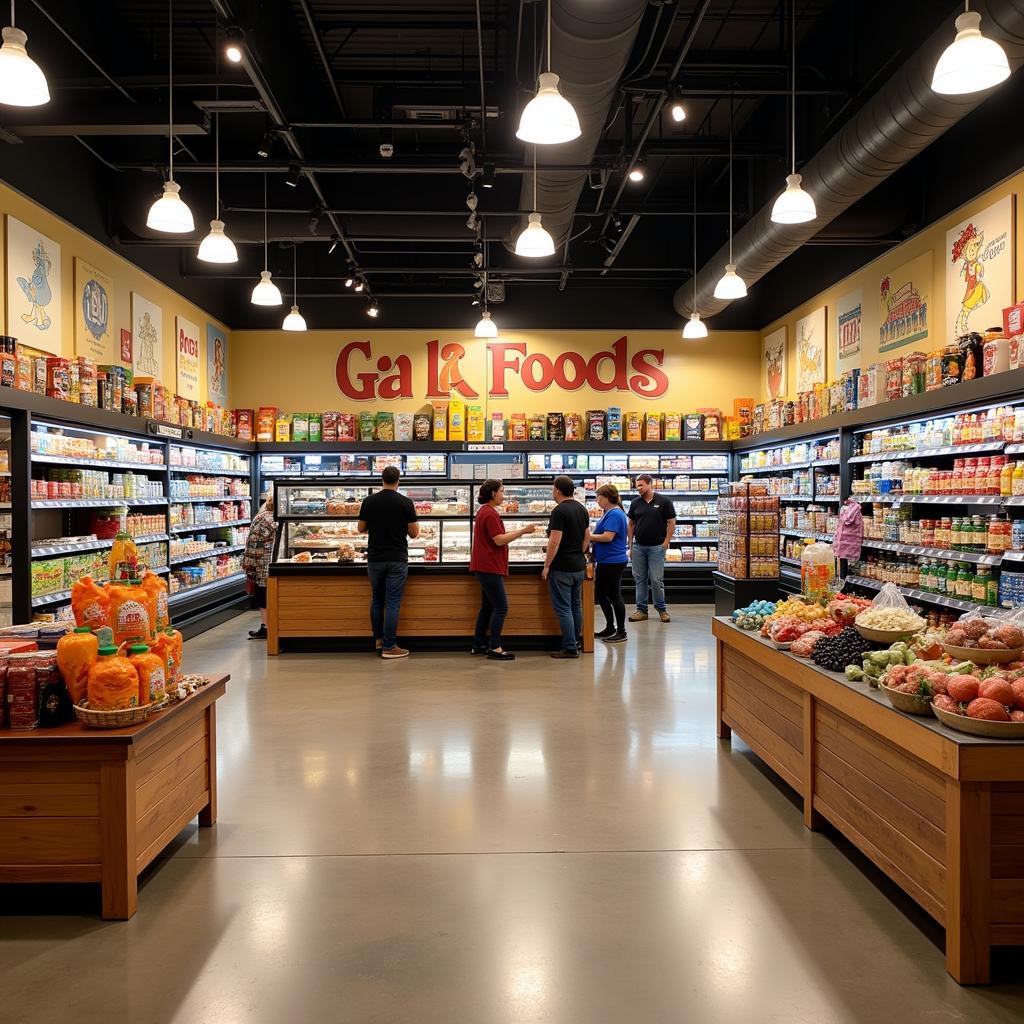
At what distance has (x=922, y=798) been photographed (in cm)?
285

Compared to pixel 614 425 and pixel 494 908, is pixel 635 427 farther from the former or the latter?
pixel 494 908

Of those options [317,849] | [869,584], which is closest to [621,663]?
[869,584]

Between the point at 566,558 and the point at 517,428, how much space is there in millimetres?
5004

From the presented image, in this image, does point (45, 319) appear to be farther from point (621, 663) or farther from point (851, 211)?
point (851, 211)

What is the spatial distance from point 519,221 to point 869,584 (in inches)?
230

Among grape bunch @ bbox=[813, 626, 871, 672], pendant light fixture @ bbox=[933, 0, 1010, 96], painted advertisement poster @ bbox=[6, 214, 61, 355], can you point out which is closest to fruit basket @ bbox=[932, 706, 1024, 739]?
grape bunch @ bbox=[813, 626, 871, 672]

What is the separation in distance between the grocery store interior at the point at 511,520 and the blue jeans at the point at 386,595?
5cm

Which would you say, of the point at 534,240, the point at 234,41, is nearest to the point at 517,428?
the point at 534,240

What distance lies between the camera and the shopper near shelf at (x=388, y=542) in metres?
7.76

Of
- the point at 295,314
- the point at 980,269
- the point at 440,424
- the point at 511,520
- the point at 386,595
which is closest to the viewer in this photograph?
the point at 980,269

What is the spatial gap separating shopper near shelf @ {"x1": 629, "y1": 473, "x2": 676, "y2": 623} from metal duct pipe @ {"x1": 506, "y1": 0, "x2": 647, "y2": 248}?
13.6ft

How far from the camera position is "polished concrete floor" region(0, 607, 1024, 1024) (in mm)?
2477

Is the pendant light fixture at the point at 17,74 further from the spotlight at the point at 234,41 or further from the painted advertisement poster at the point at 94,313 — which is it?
the painted advertisement poster at the point at 94,313

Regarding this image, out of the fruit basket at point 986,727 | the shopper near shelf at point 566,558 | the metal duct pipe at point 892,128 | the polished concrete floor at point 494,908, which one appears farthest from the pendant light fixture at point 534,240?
the fruit basket at point 986,727
